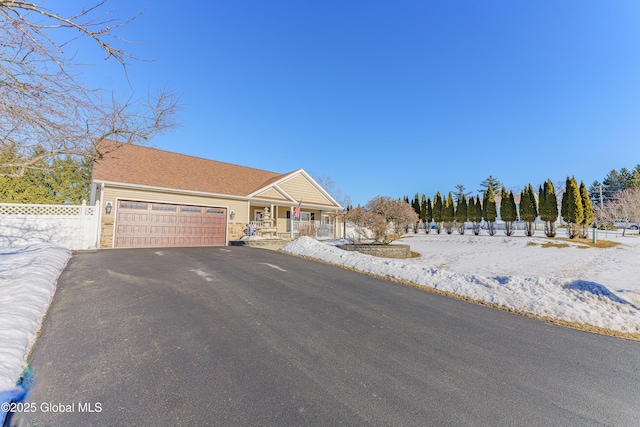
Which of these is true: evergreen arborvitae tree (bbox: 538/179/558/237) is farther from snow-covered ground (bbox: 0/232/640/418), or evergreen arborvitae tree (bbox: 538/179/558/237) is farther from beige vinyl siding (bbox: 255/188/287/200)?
beige vinyl siding (bbox: 255/188/287/200)

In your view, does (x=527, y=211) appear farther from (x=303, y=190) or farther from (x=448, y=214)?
(x=303, y=190)

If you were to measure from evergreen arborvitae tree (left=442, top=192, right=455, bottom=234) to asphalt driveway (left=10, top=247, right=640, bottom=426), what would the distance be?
2378 centimetres

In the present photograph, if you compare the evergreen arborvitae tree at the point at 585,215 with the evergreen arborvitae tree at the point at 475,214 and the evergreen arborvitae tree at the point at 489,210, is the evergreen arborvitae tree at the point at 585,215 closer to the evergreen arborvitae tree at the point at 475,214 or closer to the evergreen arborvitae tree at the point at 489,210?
the evergreen arborvitae tree at the point at 489,210

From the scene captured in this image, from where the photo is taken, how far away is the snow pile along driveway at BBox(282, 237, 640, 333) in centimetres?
472

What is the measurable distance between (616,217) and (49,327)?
4320 centimetres

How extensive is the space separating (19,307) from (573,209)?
25620 millimetres

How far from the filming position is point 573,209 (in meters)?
17.8

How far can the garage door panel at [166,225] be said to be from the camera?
12.6 meters

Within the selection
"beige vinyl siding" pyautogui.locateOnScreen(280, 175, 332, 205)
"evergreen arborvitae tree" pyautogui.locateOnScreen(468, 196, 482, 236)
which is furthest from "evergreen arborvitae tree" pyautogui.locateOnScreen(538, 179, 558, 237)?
"beige vinyl siding" pyautogui.locateOnScreen(280, 175, 332, 205)

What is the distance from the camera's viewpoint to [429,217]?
96.2ft

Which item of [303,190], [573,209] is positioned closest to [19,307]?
[303,190]

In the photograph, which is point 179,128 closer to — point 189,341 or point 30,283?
point 30,283

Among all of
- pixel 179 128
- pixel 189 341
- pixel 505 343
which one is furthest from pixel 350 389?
pixel 179 128

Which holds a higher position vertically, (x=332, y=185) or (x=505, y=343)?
(x=332, y=185)
